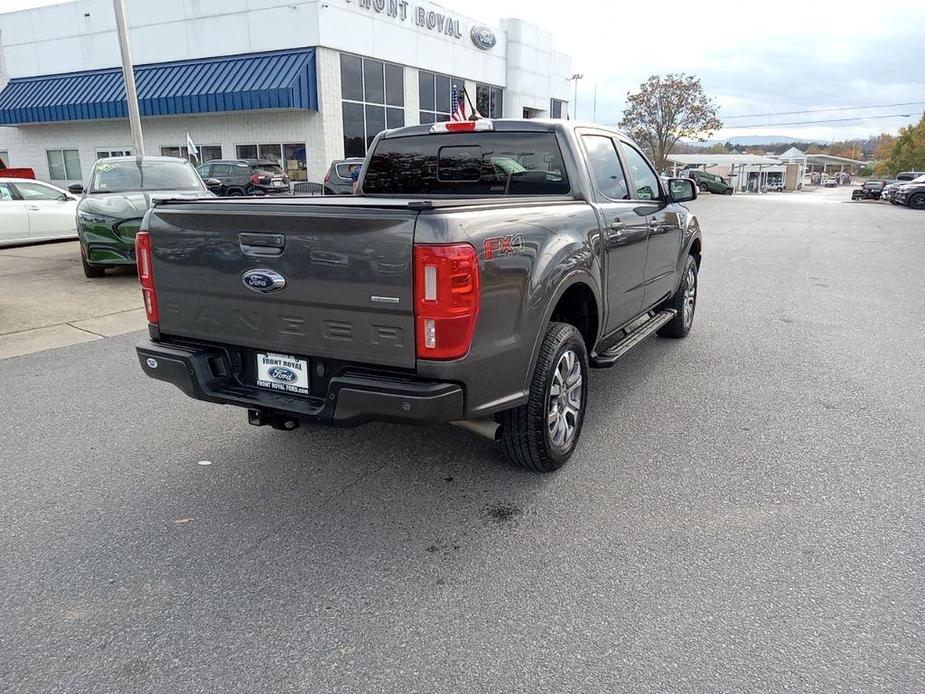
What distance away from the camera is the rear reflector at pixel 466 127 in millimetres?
4527

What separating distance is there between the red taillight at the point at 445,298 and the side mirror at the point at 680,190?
351cm

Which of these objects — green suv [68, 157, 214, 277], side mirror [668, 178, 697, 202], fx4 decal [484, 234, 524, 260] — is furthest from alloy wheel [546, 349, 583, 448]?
green suv [68, 157, 214, 277]

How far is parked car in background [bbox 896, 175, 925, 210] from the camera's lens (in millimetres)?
31578

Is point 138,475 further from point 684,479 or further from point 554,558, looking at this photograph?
point 684,479

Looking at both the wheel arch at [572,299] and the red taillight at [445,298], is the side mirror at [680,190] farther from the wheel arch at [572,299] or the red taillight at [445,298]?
the red taillight at [445,298]

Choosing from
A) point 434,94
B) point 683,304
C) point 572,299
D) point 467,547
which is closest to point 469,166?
point 572,299

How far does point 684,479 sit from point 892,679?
1533mm

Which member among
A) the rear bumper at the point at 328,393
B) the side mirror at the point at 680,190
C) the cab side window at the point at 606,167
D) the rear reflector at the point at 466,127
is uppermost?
the rear reflector at the point at 466,127

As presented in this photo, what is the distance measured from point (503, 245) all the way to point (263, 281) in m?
1.11

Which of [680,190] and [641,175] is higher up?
[641,175]

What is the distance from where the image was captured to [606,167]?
4.76 metres

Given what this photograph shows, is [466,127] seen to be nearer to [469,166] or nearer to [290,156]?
[469,166]

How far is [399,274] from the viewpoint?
279cm

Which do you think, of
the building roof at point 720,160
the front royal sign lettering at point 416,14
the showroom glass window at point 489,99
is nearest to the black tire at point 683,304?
the front royal sign lettering at point 416,14
